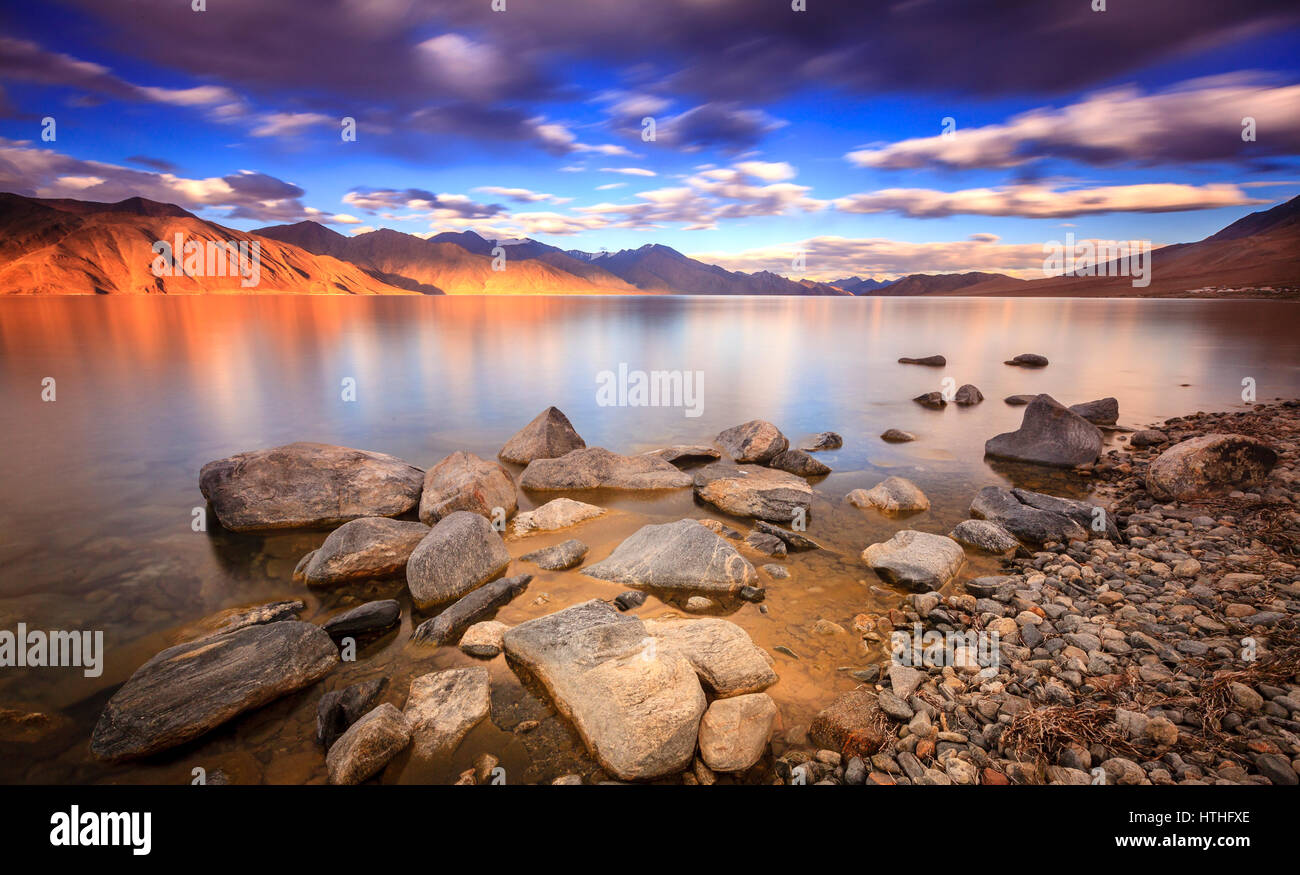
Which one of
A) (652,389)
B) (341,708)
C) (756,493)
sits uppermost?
(652,389)

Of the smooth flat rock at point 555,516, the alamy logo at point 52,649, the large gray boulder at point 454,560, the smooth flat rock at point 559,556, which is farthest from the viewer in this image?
the smooth flat rock at point 555,516

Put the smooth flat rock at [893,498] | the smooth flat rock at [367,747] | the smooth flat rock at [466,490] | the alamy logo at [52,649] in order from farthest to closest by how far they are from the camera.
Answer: the smooth flat rock at [893,498] → the smooth flat rock at [466,490] → the alamy logo at [52,649] → the smooth flat rock at [367,747]

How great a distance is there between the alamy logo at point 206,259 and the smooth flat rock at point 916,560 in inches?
7127

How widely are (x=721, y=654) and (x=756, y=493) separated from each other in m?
4.55

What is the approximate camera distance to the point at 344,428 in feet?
49.4

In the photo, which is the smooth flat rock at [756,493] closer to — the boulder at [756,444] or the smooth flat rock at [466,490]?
the boulder at [756,444]

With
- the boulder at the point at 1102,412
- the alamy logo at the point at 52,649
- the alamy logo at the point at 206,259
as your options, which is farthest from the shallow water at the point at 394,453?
the alamy logo at the point at 206,259

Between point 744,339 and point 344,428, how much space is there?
3450 cm

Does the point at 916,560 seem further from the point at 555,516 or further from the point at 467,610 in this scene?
the point at 467,610

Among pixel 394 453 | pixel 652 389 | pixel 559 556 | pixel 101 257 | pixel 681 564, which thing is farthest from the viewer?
pixel 101 257

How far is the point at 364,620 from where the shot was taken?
18.8 ft

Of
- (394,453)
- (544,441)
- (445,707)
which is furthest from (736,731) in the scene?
(394,453)

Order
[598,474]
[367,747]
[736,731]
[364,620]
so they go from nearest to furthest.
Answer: [367,747] → [736,731] → [364,620] → [598,474]

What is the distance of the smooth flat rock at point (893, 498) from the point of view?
9203 millimetres
